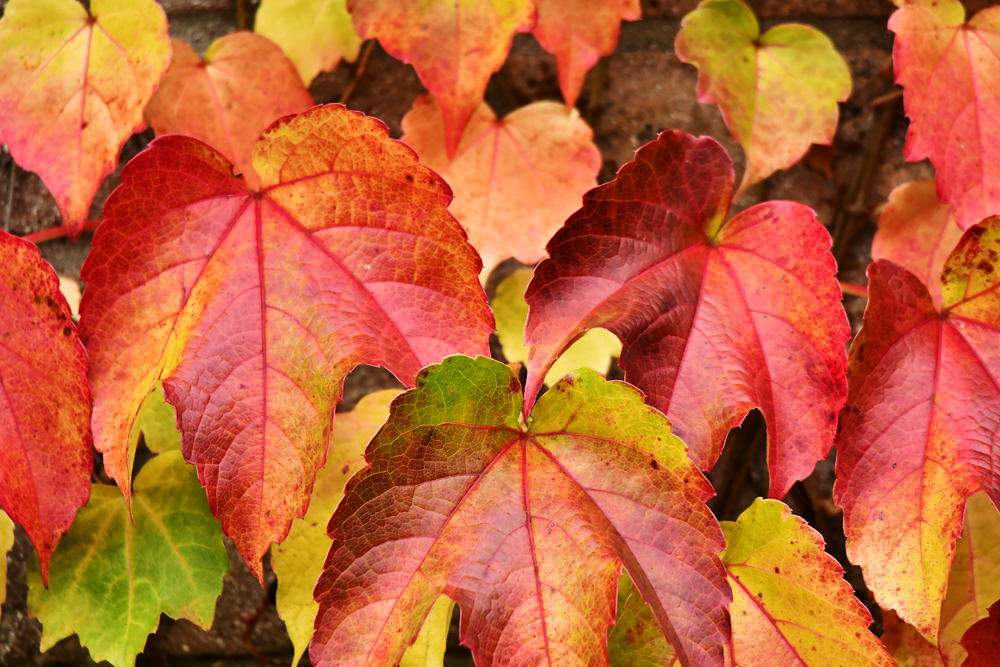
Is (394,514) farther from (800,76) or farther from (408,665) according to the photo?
(800,76)

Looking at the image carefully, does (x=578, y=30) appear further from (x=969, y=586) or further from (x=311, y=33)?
(x=969, y=586)

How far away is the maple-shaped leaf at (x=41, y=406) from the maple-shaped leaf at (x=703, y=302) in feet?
1.14

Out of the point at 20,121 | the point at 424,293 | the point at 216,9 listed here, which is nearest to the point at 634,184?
the point at 424,293

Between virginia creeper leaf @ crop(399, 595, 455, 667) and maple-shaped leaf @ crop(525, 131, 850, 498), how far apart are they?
0.26 m

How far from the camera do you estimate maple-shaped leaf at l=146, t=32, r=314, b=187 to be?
71 centimetres

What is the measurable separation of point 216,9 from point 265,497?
0.69 m

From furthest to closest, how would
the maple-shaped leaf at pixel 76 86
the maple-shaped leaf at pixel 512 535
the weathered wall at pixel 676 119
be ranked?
the weathered wall at pixel 676 119
the maple-shaped leaf at pixel 76 86
the maple-shaped leaf at pixel 512 535

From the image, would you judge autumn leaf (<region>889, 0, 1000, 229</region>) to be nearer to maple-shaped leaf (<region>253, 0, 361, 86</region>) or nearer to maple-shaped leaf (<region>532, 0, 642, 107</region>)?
maple-shaped leaf (<region>532, 0, 642, 107</region>)

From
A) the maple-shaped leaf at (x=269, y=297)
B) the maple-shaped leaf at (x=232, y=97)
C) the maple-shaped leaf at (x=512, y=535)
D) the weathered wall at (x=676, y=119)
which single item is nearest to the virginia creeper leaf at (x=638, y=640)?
the maple-shaped leaf at (x=512, y=535)

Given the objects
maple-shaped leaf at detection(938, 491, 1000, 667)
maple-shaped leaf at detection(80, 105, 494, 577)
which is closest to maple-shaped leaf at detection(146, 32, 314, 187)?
maple-shaped leaf at detection(80, 105, 494, 577)

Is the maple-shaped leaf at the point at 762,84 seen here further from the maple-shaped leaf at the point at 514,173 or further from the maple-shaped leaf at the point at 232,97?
the maple-shaped leaf at the point at 232,97

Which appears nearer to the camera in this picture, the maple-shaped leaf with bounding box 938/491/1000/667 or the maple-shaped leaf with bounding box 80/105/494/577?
the maple-shaped leaf with bounding box 80/105/494/577

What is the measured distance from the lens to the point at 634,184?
55 centimetres

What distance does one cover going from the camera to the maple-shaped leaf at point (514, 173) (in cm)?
70
